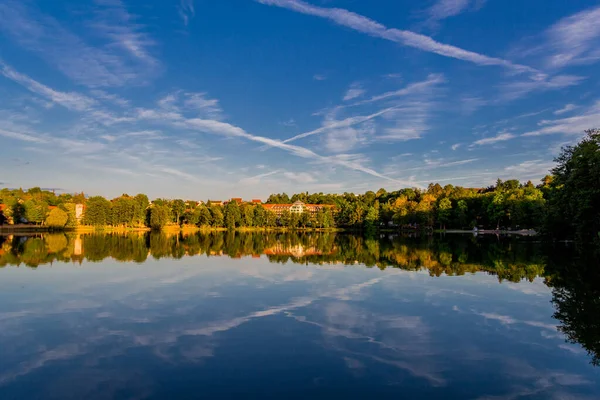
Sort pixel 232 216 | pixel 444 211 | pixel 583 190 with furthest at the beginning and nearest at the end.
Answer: pixel 232 216 < pixel 444 211 < pixel 583 190

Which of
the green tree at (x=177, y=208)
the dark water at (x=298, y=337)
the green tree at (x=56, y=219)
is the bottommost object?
the dark water at (x=298, y=337)

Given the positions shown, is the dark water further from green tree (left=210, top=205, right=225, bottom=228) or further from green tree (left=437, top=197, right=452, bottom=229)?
green tree (left=210, top=205, right=225, bottom=228)

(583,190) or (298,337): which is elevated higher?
(583,190)

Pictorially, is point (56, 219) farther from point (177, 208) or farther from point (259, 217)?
point (259, 217)

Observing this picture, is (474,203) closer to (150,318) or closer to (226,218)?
(226,218)

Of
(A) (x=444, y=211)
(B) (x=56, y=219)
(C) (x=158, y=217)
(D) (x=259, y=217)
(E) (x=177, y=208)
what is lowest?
(B) (x=56, y=219)

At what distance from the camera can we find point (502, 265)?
87.6ft

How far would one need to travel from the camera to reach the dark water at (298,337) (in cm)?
777

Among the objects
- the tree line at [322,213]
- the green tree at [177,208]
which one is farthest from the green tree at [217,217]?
the green tree at [177,208]

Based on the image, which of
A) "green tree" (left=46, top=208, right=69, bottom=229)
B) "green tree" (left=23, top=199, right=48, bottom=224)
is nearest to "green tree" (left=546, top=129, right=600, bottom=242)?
"green tree" (left=46, top=208, right=69, bottom=229)

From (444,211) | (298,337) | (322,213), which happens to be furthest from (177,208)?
(298,337)

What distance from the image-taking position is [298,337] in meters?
10.7

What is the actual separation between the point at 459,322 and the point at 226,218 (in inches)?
3610

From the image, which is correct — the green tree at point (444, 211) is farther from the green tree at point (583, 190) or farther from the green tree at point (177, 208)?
the green tree at point (177, 208)
